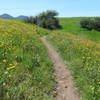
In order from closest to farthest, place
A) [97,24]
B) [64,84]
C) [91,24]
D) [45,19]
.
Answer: [64,84]
[45,19]
[91,24]
[97,24]

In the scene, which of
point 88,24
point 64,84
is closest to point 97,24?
point 88,24

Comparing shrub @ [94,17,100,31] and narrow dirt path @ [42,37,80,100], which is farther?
shrub @ [94,17,100,31]

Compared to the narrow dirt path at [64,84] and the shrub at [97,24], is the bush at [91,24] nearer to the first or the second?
the shrub at [97,24]

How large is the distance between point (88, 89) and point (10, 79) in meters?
2.71

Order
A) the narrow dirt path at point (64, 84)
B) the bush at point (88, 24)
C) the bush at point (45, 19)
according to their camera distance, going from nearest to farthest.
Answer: the narrow dirt path at point (64, 84) < the bush at point (45, 19) < the bush at point (88, 24)

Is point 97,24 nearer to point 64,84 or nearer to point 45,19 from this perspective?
point 45,19

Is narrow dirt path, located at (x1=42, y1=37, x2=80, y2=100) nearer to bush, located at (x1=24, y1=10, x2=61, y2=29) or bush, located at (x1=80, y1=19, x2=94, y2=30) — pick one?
Answer: bush, located at (x1=24, y1=10, x2=61, y2=29)

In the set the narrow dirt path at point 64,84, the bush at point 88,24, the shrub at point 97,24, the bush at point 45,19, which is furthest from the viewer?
the shrub at point 97,24

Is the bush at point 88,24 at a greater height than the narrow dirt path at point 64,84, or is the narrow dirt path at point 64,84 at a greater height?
the bush at point 88,24

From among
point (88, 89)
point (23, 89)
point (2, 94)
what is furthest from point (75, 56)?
point (2, 94)

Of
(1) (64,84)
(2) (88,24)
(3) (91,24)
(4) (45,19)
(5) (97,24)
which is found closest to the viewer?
(1) (64,84)

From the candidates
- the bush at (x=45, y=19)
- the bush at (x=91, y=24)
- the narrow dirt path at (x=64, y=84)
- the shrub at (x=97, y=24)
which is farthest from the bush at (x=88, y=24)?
the narrow dirt path at (x=64, y=84)

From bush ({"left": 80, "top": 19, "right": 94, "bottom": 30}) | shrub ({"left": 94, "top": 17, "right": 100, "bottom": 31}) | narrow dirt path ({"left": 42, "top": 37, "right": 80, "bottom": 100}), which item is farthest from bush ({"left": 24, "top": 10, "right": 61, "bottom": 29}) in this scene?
narrow dirt path ({"left": 42, "top": 37, "right": 80, "bottom": 100})

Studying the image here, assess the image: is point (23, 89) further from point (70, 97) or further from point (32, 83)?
point (70, 97)
